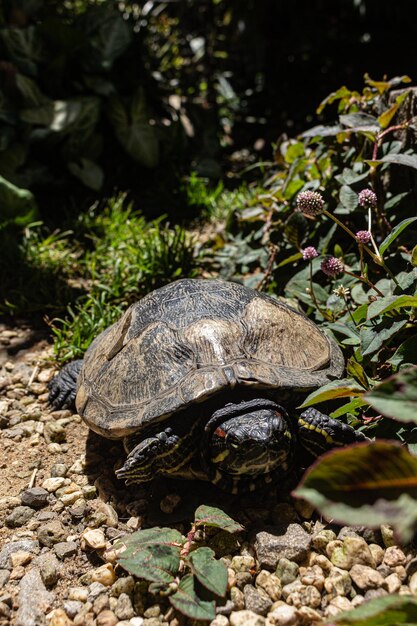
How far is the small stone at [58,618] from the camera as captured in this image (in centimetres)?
184

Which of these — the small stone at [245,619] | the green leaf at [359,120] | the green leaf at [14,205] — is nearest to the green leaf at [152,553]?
the small stone at [245,619]

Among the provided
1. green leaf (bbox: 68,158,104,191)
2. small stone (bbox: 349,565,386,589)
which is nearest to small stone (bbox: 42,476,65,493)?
small stone (bbox: 349,565,386,589)

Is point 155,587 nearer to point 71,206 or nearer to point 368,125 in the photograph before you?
point 368,125

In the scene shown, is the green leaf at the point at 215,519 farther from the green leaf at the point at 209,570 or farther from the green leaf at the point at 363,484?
the green leaf at the point at 363,484

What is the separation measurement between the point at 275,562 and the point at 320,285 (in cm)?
159

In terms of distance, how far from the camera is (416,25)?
5.10 m

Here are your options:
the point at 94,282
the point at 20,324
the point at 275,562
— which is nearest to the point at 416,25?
the point at 94,282

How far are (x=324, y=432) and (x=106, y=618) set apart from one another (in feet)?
3.17

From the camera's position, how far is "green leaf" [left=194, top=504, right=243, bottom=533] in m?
1.99

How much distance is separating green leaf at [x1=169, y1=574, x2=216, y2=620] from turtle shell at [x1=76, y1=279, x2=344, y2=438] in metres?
0.58

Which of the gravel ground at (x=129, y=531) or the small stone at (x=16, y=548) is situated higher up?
the small stone at (x=16, y=548)

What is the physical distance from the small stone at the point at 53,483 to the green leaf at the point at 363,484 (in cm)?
148

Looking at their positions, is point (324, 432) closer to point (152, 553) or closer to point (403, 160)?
point (152, 553)

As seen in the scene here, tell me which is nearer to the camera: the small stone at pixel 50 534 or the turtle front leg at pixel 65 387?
the small stone at pixel 50 534
